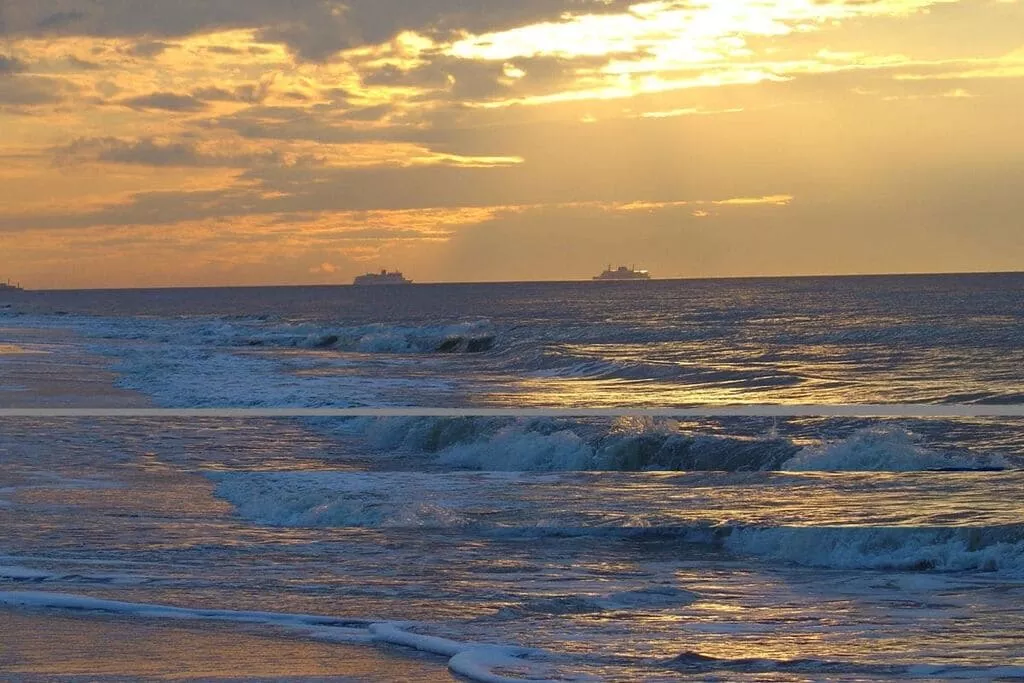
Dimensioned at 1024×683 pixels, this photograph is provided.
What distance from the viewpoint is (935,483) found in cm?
1380

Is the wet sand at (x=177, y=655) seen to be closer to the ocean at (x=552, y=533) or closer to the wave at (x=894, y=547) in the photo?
the ocean at (x=552, y=533)

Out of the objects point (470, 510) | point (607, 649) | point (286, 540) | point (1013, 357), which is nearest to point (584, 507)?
point (470, 510)

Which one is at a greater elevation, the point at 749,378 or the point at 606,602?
the point at 606,602

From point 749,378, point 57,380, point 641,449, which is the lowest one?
point 749,378

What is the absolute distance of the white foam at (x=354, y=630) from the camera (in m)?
6.88

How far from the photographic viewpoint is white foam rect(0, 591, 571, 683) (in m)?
6.88

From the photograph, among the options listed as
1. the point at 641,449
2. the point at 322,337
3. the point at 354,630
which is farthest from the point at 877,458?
the point at 322,337

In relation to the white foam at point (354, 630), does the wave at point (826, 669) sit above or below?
below

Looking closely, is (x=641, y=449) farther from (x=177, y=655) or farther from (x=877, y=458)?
(x=177, y=655)

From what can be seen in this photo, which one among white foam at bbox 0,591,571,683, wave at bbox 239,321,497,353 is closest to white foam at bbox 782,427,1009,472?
white foam at bbox 0,591,571,683

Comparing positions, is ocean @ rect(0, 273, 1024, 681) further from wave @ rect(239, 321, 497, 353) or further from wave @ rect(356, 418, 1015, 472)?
wave @ rect(239, 321, 497, 353)

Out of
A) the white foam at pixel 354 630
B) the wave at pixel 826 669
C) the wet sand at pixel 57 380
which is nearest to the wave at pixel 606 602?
the white foam at pixel 354 630

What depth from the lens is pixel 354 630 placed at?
779 cm

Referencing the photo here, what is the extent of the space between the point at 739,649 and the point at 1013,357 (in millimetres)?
32547
